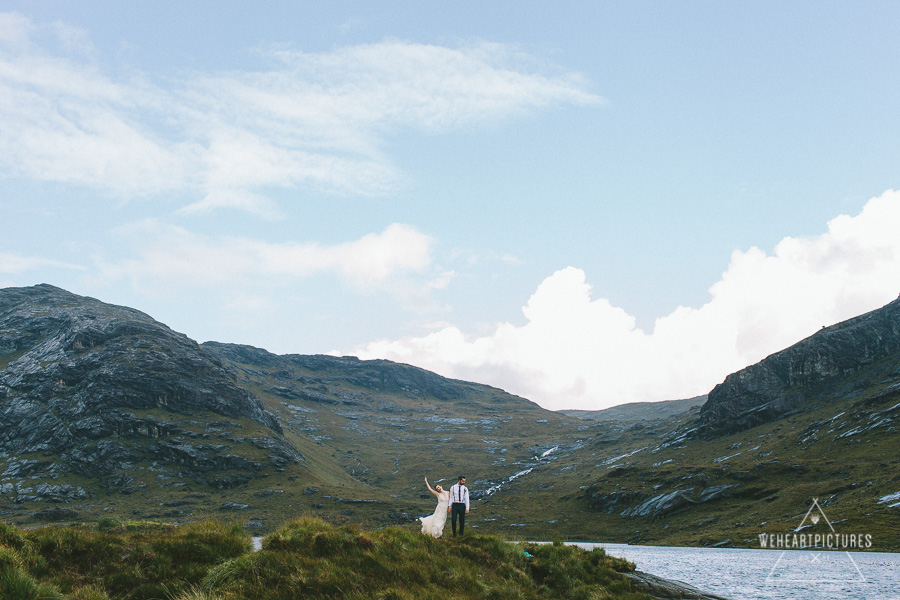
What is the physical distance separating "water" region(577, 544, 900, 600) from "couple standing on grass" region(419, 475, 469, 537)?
22.1m

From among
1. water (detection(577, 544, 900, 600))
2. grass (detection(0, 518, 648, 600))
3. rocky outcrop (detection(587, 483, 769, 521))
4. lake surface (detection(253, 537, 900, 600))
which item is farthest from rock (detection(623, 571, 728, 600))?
rocky outcrop (detection(587, 483, 769, 521))

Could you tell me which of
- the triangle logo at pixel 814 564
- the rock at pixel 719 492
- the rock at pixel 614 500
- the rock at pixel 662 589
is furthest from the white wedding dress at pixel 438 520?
the rock at pixel 614 500

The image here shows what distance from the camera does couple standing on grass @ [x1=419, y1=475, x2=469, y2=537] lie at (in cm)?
2659

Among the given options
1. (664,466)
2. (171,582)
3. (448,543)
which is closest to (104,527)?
(171,582)

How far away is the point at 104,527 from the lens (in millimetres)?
28453

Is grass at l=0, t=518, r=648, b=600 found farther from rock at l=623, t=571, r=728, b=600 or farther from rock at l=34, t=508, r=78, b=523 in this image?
rock at l=34, t=508, r=78, b=523

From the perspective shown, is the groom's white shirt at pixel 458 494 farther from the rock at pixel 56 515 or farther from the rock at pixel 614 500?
the rock at pixel 56 515

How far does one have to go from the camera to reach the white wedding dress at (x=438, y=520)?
26.4 meters

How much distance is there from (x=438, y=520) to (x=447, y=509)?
1.03 m

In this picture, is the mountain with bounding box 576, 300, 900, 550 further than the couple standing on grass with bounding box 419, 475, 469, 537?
Yes

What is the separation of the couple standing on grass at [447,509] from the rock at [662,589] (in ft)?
30.8

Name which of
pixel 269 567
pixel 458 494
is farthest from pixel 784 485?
pixel 269 567

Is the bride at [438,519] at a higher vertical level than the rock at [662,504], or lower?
higher

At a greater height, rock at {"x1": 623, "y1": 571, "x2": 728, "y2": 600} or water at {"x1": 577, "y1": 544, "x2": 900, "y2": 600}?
rock at {"x1": 623, "y1": 571, "x2": 728, "y2": 600}
